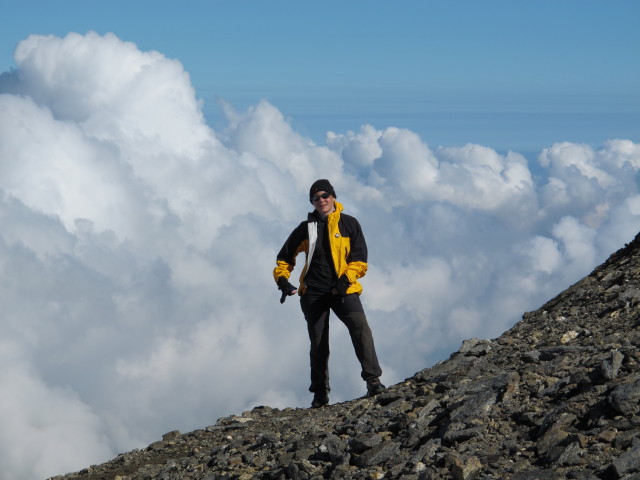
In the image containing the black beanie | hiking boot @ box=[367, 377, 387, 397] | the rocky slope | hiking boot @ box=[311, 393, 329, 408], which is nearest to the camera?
the rocky slope

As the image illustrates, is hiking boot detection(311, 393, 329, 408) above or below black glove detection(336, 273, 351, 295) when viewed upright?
below

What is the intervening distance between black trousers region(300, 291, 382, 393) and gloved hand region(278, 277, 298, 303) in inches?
9.1

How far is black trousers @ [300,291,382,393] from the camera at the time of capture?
13508 mm

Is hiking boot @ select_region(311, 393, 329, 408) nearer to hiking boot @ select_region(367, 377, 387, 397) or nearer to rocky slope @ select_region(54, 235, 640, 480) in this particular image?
rocky slope @ select_region(54, 235, 640, 480)

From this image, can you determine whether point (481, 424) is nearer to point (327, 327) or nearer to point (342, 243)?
point (342, 243)

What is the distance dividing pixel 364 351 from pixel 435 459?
165 inches

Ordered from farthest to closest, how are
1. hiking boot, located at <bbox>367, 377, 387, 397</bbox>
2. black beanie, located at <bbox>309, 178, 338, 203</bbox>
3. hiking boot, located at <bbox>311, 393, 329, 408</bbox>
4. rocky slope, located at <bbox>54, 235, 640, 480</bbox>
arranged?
hiking boot, located at <bbox>311, 393, 329, 408</bbox>
hiking boot, located at <bbox>367, 377, 387, 397</bbox>
black beanie, located at <bbox>309, 178, 338, 203</bbox>
rocky slope, located at <bbox>54, 235, 640, 480</bbox>

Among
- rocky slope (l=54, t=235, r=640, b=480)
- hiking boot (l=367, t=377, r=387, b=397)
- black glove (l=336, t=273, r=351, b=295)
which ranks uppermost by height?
black glove (l=336, t=273, r=351, b=295)

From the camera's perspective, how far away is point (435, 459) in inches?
375

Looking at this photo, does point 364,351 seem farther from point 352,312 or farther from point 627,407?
point 627,407

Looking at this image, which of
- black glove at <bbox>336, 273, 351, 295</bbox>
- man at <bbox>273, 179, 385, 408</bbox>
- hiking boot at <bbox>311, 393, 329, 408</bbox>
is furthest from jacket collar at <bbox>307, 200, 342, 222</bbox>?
hiking boot at <bbox>311, 393, 329, 408</bbox>

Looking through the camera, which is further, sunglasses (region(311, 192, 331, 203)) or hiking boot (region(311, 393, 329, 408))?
hiking boot (region(311, 393, 329, 408))

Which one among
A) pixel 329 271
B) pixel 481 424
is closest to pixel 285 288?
pixel 329 271

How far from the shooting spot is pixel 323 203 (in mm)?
13281
